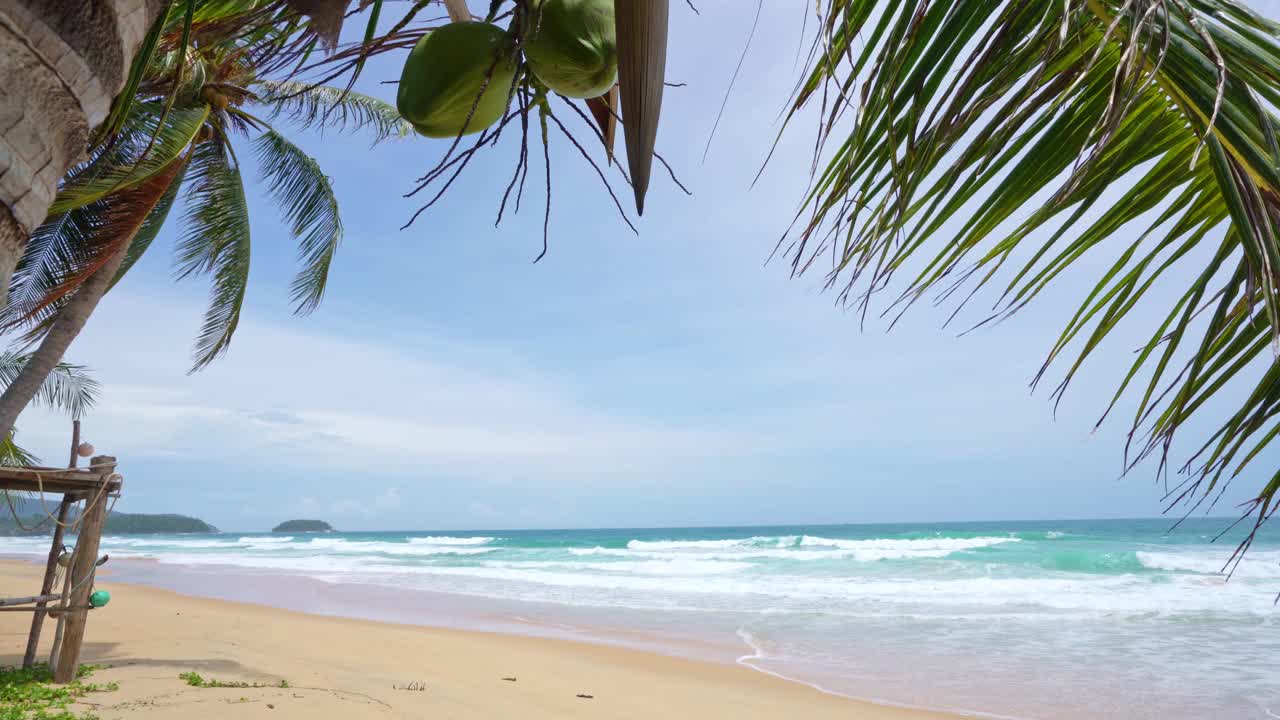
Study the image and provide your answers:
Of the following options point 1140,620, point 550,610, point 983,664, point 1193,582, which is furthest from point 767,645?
point 1193,582

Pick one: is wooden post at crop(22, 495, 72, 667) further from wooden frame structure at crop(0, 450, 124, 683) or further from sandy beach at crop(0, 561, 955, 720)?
sandy beach at crop(0, 561, 955, 720)

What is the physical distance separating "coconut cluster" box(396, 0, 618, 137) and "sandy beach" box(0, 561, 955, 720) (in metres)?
5.77

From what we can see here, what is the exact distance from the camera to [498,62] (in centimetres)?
56

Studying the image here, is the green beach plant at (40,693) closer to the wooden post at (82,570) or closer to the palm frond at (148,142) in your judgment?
the wooden post at (82,570)

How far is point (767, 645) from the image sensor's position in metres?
9.52

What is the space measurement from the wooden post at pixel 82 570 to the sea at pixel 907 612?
5808 millimetres

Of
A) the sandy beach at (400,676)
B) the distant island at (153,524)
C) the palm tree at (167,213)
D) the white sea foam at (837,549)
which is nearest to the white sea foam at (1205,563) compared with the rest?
the white sea foam at (837,549)

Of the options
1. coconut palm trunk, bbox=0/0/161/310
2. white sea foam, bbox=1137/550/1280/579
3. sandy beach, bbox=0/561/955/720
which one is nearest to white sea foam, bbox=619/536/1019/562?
white sea foam, bbox=1137/550/1280/579

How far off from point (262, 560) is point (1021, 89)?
2783cm

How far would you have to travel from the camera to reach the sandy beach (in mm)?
5758

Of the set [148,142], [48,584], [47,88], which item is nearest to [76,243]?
[148,142]

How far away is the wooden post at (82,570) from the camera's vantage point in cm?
546

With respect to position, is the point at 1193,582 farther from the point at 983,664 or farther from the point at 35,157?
the point at 35,157

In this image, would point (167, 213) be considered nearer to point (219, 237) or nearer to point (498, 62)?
point (219, 237)
